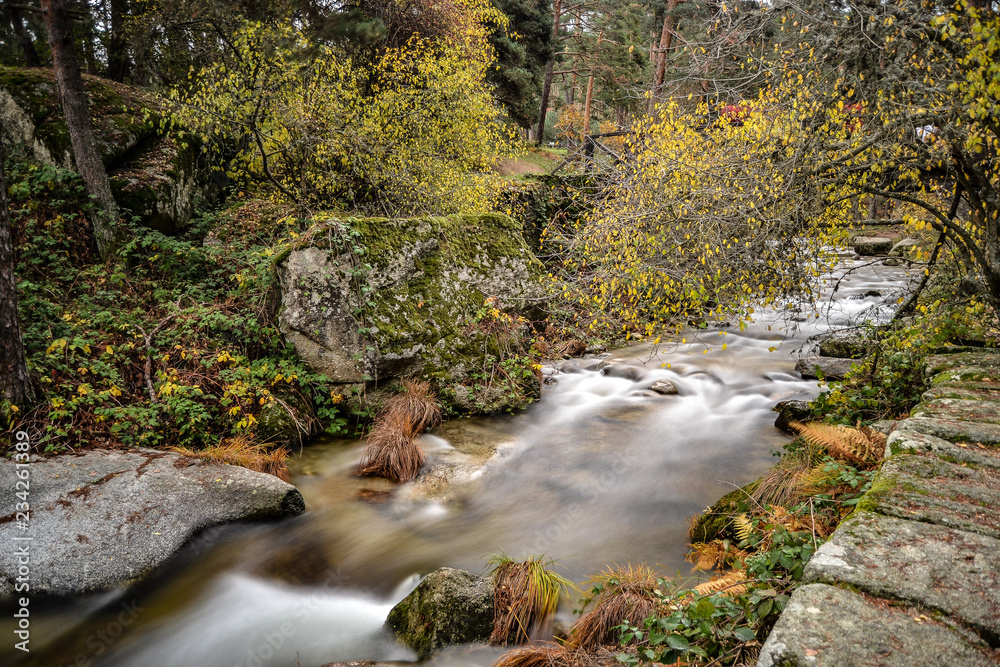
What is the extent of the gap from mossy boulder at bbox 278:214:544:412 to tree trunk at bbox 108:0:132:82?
26.5ft

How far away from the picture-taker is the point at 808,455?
4883 mm

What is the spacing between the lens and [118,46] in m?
12.0

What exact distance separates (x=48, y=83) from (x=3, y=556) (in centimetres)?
883

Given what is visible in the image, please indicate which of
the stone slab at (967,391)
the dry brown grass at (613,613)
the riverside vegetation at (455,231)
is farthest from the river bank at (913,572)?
the dry brown grass at (613,613)

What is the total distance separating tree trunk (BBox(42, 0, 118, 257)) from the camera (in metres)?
7.71

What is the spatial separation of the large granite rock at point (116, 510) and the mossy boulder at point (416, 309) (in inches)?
95.9

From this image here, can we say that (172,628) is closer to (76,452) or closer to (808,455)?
A: (76,452)

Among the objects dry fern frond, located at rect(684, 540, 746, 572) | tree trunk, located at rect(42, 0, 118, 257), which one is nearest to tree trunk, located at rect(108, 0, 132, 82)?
tree trunk, located at rect(42, 0, 118, 257)

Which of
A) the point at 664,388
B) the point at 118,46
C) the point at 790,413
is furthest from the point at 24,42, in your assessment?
the point at 790,413

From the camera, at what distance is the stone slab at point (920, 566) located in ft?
6.87

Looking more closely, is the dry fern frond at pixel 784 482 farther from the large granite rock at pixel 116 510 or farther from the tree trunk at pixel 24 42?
the tree trunk at pixel 24 42

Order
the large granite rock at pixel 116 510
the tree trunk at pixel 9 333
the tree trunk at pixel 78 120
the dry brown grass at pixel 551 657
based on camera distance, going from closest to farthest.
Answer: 1. the dry brown grass at pixel 551 657
2. the large granite rock at pixel 116 510
3. the tree trunk at pixel 9 333
4. the tree trunk at pixel 78 120

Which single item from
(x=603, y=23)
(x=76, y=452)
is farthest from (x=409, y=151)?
(x=603, y=23)

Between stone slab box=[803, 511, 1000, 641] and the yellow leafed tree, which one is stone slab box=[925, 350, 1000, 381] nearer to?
stone slab box=[803, 511, 1000, 641]
